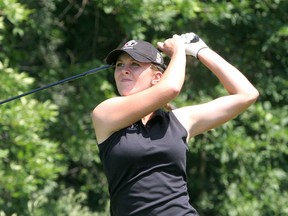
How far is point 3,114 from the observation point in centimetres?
612

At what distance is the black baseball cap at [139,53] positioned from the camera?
9.99ft

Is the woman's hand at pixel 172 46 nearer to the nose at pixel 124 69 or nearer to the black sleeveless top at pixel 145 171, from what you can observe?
the nose at pixel 124 69

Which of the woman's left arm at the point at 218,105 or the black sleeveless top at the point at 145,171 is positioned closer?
the black sleeveless top at the point at 145,171

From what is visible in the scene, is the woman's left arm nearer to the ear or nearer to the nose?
the ear

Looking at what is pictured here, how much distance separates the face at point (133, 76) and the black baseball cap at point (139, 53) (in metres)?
0.03

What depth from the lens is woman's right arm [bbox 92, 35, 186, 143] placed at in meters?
2.90

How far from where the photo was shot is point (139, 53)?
305cm

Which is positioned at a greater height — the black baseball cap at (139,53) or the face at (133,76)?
the black baseball cap at (139,53)

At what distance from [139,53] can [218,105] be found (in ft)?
1.43

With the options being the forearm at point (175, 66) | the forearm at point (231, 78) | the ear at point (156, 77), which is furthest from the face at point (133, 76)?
the forearm at point (231, 78)

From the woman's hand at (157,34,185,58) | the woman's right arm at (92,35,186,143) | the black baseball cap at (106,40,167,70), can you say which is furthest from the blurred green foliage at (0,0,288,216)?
the woman's right arm at (92,35,186,143)

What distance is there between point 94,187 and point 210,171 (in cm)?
139

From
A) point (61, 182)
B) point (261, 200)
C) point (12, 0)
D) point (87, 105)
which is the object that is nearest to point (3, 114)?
point (12, 0)

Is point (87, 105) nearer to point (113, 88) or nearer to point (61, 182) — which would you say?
point (113, 88)
